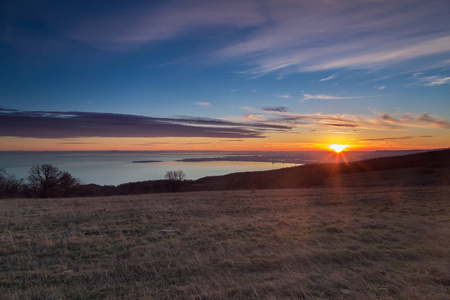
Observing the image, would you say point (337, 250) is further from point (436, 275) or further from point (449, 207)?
point (449, 207)

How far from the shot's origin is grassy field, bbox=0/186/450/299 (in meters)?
5.63

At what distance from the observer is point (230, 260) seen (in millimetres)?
7352

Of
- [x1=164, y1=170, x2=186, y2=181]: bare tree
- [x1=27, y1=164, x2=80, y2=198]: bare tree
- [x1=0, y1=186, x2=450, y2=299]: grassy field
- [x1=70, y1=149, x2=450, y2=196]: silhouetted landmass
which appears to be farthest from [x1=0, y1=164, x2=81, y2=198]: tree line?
[x1=0, y1=186, x2=450, y2=299]: grassy field

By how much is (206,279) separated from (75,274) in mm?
3337

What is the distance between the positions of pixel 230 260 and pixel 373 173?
51207mm

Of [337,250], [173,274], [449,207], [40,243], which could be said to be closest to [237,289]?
[173,274]

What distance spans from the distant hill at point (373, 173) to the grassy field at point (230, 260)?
32152 mm

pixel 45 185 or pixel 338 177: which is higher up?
pixel 45 185

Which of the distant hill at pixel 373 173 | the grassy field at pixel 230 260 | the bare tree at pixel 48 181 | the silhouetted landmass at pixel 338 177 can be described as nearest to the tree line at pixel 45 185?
the bare tree at pixel 48 181

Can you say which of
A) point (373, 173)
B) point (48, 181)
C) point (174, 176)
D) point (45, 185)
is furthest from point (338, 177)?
point (45, 185)

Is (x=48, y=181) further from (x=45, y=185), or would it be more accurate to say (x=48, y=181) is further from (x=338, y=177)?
(x=338, y=177)

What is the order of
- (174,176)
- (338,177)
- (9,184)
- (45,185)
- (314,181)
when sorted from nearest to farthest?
(45,185), (9,184), (314,181), (338,177), (174,176)

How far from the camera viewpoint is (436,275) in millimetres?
6121

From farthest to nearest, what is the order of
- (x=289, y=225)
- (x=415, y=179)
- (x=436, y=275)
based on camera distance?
(x=415, y=179), (x=289, y=225), (x=436, y=275)
